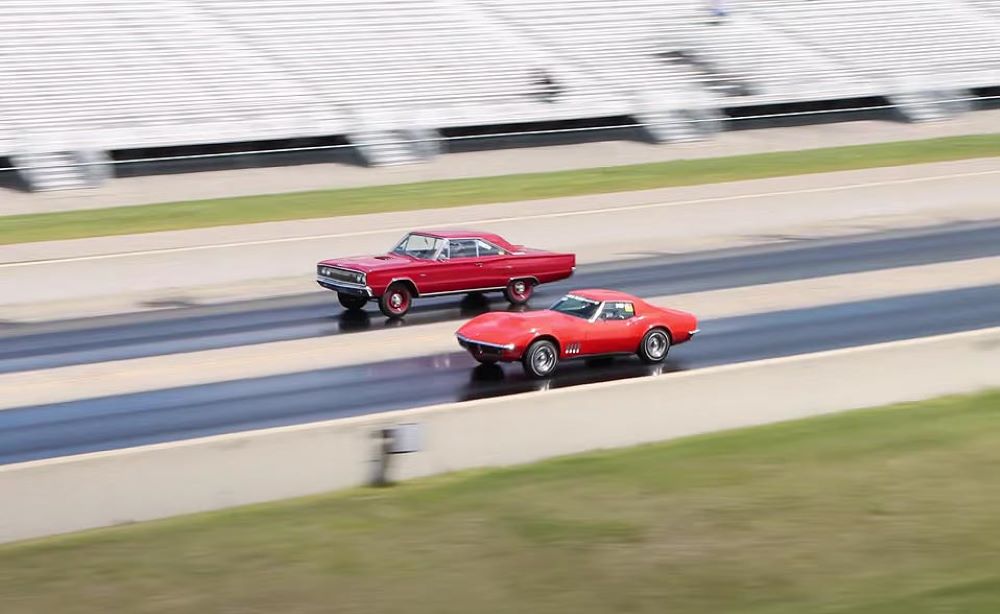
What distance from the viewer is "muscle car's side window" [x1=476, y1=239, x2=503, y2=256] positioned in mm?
20969

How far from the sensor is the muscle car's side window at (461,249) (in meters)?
20.7

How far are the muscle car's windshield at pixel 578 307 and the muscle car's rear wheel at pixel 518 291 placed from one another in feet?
13.7

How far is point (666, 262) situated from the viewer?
24906 mm

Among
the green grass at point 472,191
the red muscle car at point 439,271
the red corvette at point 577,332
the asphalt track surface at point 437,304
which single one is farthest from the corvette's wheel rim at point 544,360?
the green grass at point 472,191

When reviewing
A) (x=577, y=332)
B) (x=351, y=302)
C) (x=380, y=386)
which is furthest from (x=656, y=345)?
(x=351, y=302)

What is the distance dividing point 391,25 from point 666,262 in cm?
1962

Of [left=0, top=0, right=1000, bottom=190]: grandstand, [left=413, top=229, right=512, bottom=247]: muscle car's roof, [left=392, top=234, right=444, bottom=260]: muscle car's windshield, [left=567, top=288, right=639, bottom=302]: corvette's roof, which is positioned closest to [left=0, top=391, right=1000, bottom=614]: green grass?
[left=567, top=288, right=639, bottom=302]: corvette's roof

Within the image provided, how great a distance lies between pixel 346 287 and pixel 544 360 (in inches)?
194

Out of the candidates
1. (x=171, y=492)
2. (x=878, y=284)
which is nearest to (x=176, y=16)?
(x=878, y=284)

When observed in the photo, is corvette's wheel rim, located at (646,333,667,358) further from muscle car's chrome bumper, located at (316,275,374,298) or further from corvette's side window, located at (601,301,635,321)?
muscle car's chrome bumper, located at (316,275,374,298)

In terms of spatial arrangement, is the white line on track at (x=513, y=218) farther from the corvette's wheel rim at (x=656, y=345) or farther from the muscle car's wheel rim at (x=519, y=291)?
the corvette's wheel rim at (x=656, y=345)

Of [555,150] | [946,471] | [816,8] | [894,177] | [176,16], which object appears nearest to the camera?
[946,471]

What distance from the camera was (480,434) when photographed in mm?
12258

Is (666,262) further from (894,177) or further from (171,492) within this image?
(171,492)
